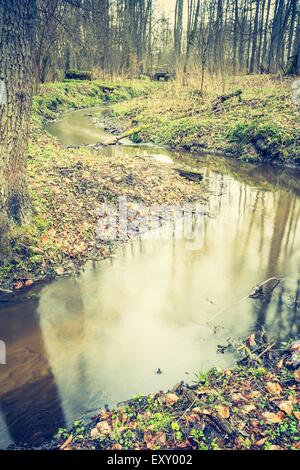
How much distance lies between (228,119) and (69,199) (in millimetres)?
10919

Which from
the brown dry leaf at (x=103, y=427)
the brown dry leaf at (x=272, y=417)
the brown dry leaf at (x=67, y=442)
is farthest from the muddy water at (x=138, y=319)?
the brown dry leaf at (x=272, y=417)

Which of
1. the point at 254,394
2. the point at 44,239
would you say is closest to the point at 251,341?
the point at 254,394

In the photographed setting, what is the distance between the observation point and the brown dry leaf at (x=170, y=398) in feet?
11.6

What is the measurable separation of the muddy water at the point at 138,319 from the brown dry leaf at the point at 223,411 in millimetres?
715

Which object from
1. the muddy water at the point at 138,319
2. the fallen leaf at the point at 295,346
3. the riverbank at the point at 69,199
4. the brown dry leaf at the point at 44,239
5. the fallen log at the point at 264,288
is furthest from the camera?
the brown dry leaf at the point at 44,239

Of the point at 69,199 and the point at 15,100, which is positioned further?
the point at 69,199

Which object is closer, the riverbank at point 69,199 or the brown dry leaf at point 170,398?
the brown dry leaf at point 170,398

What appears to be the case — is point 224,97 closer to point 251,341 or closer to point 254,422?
point 251,341

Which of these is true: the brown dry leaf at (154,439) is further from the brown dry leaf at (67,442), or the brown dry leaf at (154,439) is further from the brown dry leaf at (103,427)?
the brown dry leaf at (67,442)

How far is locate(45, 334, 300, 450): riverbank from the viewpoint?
304cm

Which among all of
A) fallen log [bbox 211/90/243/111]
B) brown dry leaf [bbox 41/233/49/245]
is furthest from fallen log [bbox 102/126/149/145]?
brown dry leaf [bbox 41/233/49/245]

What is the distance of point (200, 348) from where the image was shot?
456cm

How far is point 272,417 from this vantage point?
3.20 m

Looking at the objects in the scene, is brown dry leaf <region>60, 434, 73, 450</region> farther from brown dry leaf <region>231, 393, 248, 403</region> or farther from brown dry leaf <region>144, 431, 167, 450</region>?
brown dry leaf <region>231, 393, 248, 403</region>
